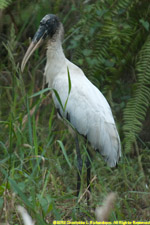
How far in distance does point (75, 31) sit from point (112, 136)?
126 cm

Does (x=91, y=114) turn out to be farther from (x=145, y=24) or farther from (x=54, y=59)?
(x=145, y=24)

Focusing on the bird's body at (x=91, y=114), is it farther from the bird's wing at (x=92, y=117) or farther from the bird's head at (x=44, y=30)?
the bird's head at (x=44, y=30)

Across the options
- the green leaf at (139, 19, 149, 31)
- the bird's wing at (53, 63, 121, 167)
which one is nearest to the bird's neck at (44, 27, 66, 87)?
the bird's wing at (53, 63, 121, 167)

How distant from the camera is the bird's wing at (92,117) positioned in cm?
371

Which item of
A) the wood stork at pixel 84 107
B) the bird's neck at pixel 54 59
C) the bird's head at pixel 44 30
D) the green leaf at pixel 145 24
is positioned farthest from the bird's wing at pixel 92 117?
the green leaf at pixel 145 24

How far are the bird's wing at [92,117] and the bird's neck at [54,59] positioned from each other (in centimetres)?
17

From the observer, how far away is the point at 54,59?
4051 millimetres

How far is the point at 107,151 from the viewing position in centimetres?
375

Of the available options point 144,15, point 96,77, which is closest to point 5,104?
point 96,77

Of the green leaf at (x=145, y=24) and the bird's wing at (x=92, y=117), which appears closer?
the bird's wing at (x=92, y=117)

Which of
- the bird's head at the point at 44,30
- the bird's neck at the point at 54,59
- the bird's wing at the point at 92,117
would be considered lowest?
the bird's wing at the point at 92,117

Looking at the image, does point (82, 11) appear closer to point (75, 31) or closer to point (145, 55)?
point (75, 31)

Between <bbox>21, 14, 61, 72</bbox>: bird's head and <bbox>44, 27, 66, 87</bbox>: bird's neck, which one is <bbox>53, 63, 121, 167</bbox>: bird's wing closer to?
<bbox>44, 27, 66, 87</bbox>: bird's neck

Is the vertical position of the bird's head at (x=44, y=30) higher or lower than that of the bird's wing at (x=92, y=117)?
higher
